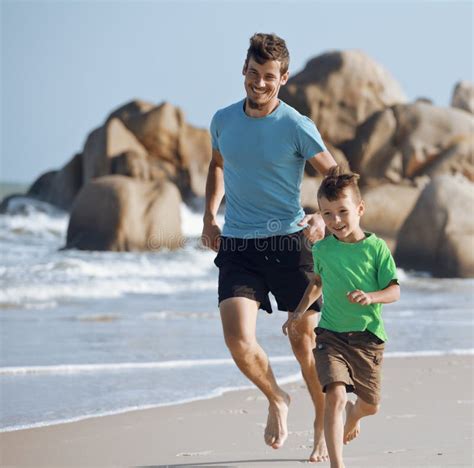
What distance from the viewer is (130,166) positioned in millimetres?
28500

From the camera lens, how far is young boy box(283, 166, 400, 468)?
16.2ft

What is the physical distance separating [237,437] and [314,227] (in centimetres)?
145

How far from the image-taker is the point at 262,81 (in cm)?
551

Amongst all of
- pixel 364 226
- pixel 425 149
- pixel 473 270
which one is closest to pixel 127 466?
pixel 473 270

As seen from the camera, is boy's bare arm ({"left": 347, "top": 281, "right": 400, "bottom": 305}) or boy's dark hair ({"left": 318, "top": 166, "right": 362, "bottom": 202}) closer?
boy's bare arm ({"left": 347, "top": 281, "right": 400, "bottom": 305})

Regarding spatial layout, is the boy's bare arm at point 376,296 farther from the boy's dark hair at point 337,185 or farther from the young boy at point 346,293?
the boy's dark hair at point 337,185

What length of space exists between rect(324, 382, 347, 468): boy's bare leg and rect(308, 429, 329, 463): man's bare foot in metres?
0.69

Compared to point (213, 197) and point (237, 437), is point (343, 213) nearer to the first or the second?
point (213, 197)

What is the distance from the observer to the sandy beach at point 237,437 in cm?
568

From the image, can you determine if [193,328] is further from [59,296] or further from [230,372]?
[59,296]

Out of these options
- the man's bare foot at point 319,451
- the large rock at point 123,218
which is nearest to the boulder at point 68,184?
the large rock at point 123,218

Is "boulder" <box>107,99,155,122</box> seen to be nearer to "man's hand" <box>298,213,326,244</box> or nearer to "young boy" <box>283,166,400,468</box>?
"man's hand" <box>298,213,326,244</box>

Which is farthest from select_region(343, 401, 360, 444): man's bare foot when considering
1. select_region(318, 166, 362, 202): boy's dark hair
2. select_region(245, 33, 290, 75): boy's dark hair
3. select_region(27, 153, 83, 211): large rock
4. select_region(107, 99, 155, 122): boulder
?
select_region(27, 153, 83, 211): large rock

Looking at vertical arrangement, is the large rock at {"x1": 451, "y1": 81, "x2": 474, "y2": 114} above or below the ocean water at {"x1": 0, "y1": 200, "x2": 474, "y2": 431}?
below
